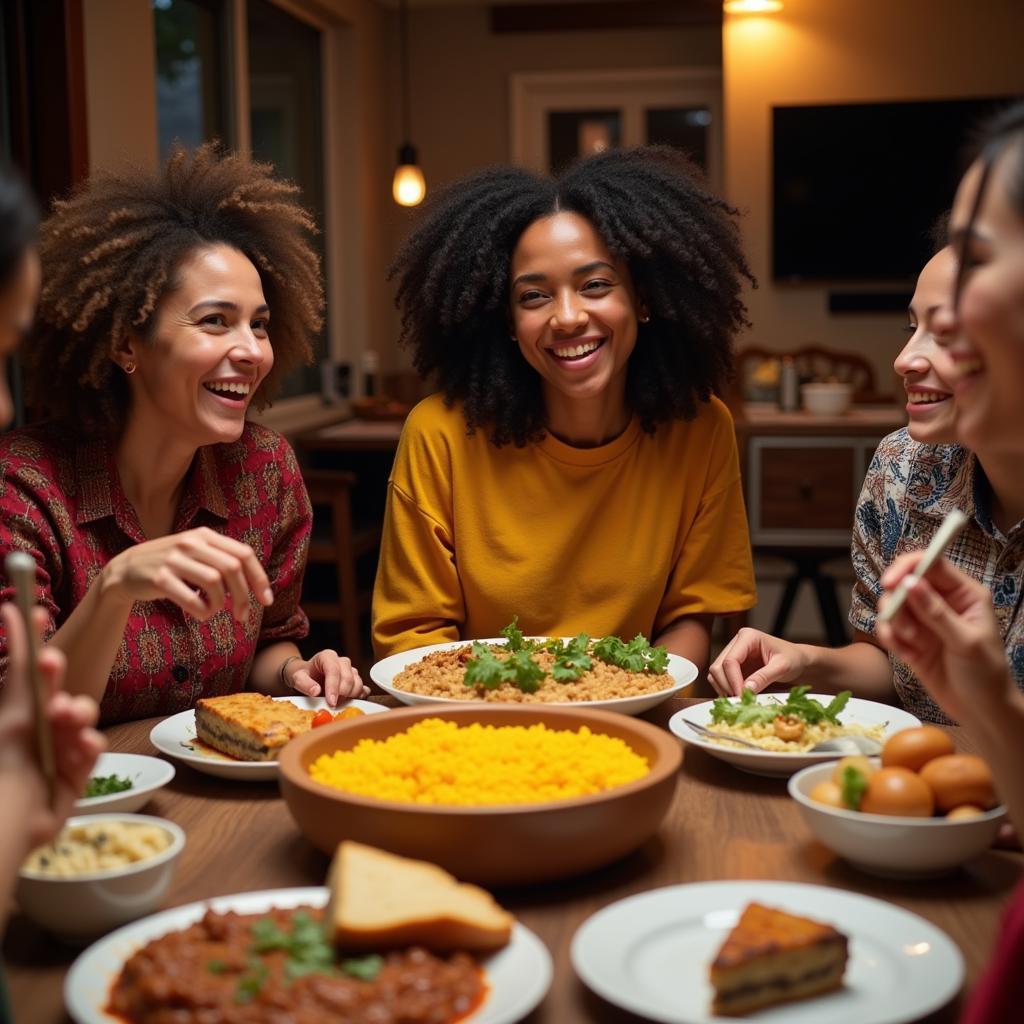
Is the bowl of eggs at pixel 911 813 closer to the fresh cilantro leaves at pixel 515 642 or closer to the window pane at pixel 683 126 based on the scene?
the fresh cilantro leaves at pixel 515 642

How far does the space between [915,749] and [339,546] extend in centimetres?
351

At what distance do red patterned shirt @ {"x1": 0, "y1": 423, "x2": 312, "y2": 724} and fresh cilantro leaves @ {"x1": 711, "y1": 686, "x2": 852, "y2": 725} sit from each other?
817 mm

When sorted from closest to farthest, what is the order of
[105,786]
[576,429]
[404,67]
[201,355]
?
1. [105,786]
2. [201,355]
3. [576,429]
4. [404,67]

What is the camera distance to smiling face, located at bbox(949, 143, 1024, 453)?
40.4 inches

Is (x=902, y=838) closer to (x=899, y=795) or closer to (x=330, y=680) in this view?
(x=899, y=795)

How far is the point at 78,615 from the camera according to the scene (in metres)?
1.60

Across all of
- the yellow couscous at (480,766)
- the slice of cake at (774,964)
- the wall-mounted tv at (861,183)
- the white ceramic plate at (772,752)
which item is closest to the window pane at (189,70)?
the wall-mounted tv at (861,183)

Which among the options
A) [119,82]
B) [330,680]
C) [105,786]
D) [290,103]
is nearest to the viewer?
[105,786]

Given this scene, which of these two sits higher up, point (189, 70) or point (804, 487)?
point (189, 70)

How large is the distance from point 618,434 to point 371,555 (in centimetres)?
320

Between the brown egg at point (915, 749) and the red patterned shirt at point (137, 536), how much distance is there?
1104 mm

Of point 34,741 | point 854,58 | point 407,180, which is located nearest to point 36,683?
point 34,741

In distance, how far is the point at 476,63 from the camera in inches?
288

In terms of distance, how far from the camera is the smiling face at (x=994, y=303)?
3.36 feet
